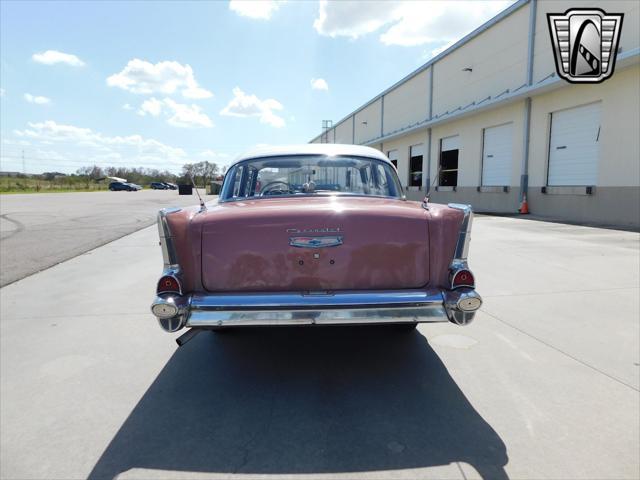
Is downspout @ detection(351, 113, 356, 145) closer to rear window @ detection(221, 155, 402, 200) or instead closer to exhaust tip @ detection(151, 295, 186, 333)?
rear window @ detection(221, 155, 402, 200)

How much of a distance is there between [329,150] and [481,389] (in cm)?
256

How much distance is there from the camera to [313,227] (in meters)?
2.67

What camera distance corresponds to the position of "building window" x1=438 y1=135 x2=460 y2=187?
22250 mm

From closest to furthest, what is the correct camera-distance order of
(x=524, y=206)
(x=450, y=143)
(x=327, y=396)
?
(x=327, y=396) < (x=524, y=206) < (x=450, y=143)

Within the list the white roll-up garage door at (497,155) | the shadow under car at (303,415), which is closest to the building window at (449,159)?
the white roll-up garage door at (497,155)

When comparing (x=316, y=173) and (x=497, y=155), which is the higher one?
(x=497, y=155)

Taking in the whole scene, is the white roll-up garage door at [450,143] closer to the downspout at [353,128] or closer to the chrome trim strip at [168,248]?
the downspout at [353,128]

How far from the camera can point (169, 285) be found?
8.86ft

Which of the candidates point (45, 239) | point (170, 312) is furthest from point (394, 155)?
point (170, 312)

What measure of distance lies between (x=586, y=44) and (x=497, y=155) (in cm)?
614

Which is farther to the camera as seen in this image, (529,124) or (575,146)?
(529,124)

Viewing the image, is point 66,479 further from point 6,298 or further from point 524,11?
point 524,11

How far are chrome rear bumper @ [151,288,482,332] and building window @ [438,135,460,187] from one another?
20.2 meters

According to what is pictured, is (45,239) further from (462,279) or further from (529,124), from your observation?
(529,124)
